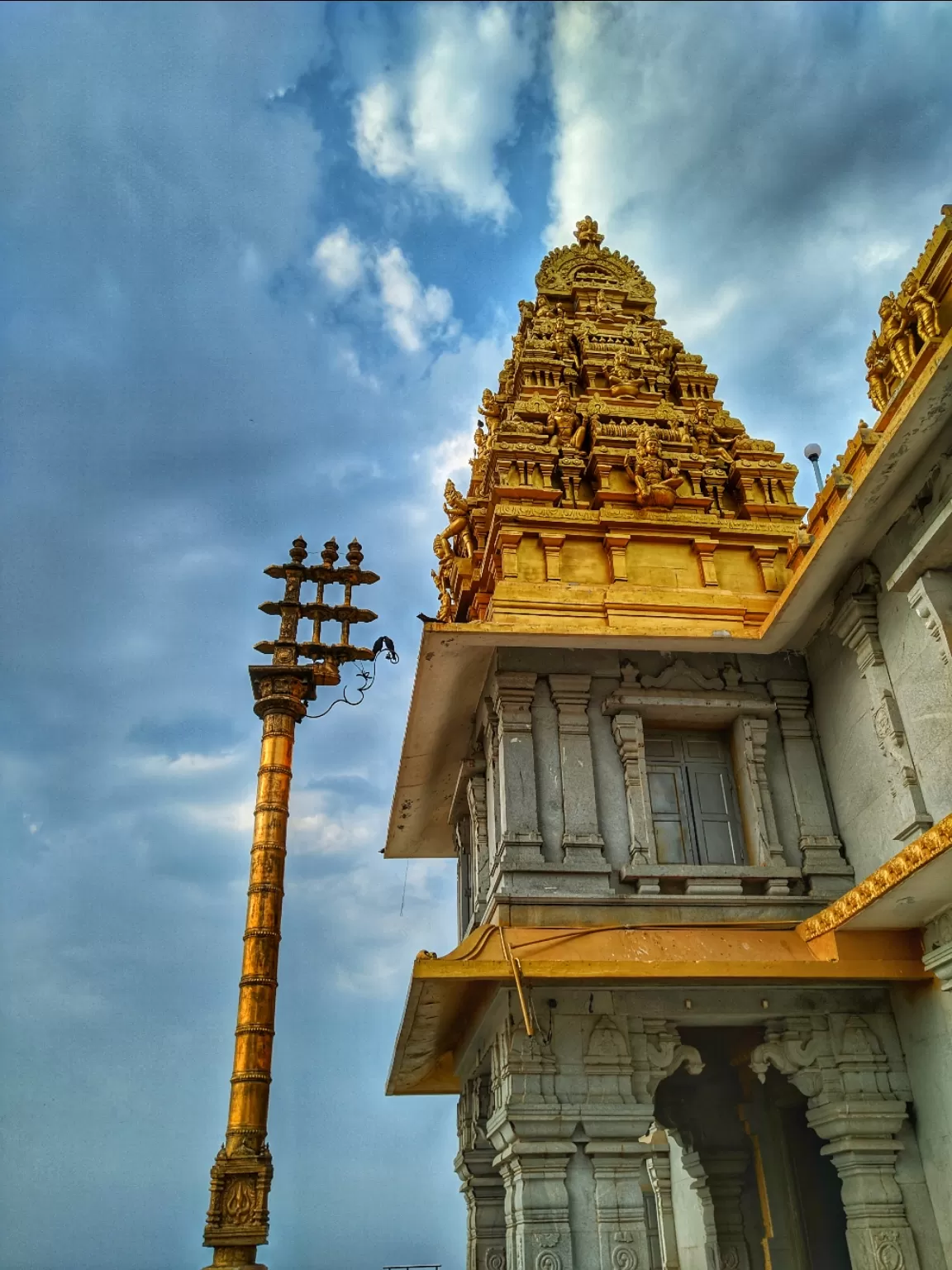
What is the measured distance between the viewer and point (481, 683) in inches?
480

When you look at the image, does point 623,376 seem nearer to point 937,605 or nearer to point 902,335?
point 902,335

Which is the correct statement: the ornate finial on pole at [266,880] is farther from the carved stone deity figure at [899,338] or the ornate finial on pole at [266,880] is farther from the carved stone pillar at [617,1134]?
the carved stone deity figure at [899,338]

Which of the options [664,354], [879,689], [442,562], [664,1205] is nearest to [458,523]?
[442,562]

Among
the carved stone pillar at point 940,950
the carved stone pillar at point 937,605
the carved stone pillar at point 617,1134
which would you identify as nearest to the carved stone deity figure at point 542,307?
the carved stone pillar at point 937,605

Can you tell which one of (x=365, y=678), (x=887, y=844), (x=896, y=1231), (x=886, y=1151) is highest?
(x=365, y=678)

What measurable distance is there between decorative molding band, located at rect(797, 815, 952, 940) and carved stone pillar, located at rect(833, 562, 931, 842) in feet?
3.70

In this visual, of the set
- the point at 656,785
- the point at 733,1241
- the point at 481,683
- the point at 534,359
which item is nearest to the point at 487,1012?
the point at 656,785

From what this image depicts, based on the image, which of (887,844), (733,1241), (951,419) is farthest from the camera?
(733,1241)

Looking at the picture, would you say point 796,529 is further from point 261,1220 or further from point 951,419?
point 261,1220

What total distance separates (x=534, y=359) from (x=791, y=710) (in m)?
6.85

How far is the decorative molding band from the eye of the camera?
7.02m

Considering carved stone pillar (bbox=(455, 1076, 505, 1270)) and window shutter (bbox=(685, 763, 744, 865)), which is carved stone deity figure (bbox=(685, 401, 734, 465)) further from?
carved stone pillar (bbox=(455, 1076, 505, 1270))

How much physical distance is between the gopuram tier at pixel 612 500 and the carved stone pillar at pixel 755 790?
4.12ft

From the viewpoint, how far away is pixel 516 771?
1059 cm
